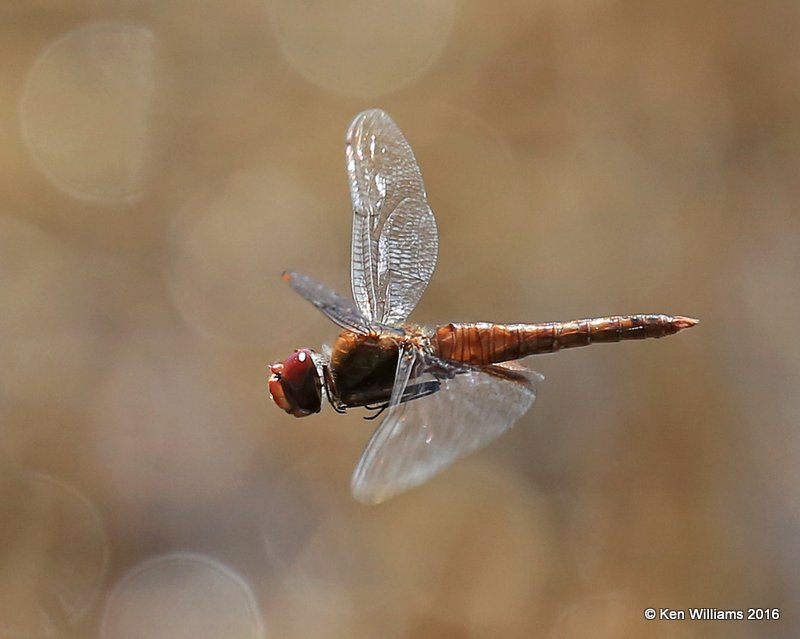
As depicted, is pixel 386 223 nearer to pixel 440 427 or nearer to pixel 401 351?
pixel 401 351

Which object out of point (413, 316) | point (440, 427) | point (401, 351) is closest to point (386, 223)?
point (401, 351)

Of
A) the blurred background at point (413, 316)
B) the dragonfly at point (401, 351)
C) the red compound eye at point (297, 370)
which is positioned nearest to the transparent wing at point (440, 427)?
the dragonfly at point (401, 351)

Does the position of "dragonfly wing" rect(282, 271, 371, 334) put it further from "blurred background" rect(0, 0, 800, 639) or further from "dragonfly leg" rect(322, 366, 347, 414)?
"blurred background" rect(0, 0, 800, 639)

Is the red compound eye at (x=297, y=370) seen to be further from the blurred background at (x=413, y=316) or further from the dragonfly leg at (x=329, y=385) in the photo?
the blurred background at (x=413, y=316)

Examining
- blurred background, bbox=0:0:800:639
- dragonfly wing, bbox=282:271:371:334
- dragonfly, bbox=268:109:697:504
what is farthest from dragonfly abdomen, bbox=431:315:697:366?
blurred background, bbox=0:0:800:639

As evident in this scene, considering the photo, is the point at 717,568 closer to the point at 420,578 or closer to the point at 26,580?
the point at 420,578
